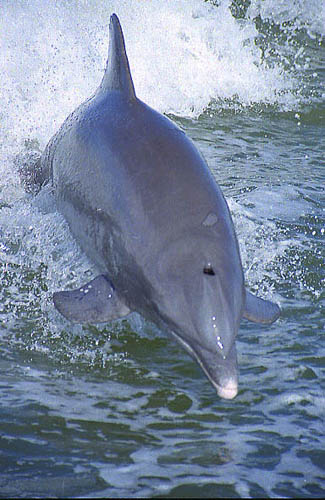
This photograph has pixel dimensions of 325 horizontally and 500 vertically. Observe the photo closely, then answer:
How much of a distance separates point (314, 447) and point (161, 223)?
1.57 meters

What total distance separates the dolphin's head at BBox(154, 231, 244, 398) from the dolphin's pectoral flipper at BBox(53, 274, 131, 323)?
19.4 inches

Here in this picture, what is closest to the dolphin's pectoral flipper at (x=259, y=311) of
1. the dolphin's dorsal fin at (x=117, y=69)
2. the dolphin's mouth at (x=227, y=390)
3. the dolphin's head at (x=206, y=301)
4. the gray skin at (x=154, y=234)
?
the gray skin at (x=154, y=234)

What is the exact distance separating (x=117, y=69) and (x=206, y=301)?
101 inches

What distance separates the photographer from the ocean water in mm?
4020

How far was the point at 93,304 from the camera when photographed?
472cm

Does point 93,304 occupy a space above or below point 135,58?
below

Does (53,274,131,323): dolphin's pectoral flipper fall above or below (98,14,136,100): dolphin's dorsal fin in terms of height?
A: below

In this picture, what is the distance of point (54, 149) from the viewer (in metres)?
6.57

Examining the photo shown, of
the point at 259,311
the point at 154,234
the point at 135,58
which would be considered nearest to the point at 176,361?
the point at 259,311

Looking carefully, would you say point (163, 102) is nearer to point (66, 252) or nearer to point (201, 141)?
point (201, 141)

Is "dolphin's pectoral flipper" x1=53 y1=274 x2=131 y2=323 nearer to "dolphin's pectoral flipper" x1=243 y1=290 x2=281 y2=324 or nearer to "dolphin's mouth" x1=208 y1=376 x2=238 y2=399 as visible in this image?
"dolphin's pectoral flipper" x1=243 y1=290 x2=281 y2=324

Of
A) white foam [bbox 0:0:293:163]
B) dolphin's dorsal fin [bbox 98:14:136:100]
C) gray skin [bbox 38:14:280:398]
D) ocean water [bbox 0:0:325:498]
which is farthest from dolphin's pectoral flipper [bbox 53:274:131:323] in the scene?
white foam [bbox 0:0:293:163]

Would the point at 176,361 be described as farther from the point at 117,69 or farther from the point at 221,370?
the point at 117,69

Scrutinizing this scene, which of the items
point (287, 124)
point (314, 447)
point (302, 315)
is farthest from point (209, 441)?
point (287, 124)
